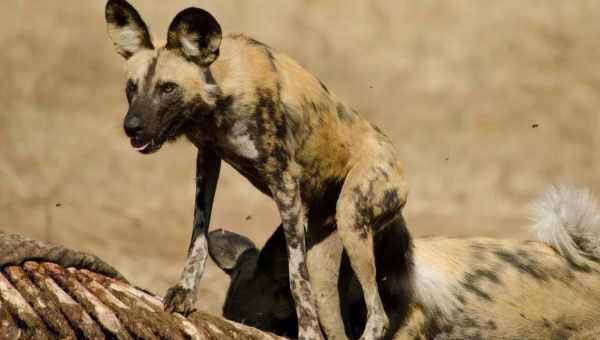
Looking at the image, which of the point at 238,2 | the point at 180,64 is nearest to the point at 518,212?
the point at 238,2

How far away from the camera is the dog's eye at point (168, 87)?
19.0ft

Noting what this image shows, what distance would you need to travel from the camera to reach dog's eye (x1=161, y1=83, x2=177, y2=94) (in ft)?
19.0

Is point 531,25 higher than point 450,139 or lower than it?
higher

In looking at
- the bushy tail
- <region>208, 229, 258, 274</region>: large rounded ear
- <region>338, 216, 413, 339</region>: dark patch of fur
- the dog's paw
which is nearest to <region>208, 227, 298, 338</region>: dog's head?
<region>208, 229, 258, 274</region>: large rounded ear

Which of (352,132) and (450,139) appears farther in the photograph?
(450,139)

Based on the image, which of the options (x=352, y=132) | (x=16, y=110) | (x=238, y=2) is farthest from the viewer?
(x=238, y=2)

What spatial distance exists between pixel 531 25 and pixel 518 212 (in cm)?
218

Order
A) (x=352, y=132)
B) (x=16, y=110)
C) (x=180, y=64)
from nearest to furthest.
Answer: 1. (x=180, y=64)
2. (x=352, y=132)
3. (x=16, y=110)

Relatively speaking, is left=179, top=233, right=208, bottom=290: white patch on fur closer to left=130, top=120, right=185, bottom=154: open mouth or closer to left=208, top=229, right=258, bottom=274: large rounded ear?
left=130, top=120, right=185, bottom=154: open mouth

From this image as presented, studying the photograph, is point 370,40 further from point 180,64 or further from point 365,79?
point 180,64

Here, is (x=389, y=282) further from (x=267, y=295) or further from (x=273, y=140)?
(x=273, y=140)

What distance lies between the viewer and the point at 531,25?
1215 cm

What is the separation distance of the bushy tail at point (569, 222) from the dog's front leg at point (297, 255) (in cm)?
215

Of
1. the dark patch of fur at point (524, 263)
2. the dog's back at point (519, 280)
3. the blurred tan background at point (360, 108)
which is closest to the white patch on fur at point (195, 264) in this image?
the dog's back at point (519, 280)
